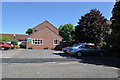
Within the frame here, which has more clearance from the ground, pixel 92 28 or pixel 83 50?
pixel 92 28

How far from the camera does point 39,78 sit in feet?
23.5

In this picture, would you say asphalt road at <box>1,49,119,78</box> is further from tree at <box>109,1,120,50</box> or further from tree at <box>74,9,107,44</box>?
tree at <box>74,9,107,44</box>

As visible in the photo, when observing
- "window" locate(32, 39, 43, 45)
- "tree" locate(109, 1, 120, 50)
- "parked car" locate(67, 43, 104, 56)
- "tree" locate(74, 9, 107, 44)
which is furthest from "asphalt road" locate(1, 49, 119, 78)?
"window" locate(32, 39, 43, 45)

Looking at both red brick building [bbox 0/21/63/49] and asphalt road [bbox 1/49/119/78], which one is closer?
asphalt road [bbox 1/49/119/78]

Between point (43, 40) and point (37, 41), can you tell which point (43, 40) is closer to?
point (43, 40)

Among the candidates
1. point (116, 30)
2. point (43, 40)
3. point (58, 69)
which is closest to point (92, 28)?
point (116, 30)

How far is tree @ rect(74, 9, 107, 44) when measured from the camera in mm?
25359

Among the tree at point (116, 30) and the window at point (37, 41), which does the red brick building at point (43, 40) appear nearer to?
the window at point (37, 41)

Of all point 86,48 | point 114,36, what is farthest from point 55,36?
point 114,36

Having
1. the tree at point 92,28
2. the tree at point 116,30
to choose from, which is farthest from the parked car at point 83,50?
the tree at point 92,28

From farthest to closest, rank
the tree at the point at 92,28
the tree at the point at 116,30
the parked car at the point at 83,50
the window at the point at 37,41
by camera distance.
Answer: the window at the point at 37,41 < the tree at the point at 92,28 < the parked car at the point at 83,50 < the tree at the point at 116,30

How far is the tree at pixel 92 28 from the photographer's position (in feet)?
83.2

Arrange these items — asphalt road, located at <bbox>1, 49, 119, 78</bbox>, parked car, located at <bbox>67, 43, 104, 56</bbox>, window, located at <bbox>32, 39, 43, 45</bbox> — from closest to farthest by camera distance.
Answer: asphalt road, located at <bbox>1, 49, 119, 78</bbox>
parked car, located at <bbox>67, 43, 104, 56</bbox>
window, located at <bbox>32, 39, 43, 45</bbox>

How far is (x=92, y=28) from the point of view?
25375mm
